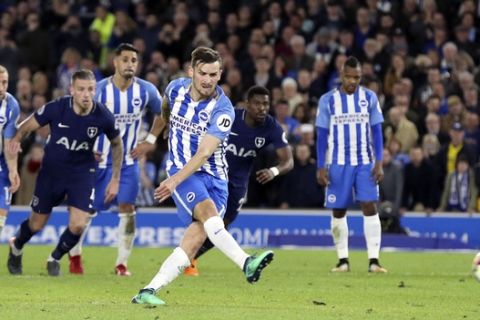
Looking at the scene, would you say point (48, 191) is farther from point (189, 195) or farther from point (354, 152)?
point (189, 195)

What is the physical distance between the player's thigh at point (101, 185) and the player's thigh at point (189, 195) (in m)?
4.66

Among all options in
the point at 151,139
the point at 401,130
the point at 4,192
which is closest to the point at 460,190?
the point at 401,130

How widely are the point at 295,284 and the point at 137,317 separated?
421 centimetres

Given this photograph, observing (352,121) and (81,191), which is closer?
(81,191)

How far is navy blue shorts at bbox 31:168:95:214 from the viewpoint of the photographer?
15117mm

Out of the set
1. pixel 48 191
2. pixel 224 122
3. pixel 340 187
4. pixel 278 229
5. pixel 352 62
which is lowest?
pixel 278 229

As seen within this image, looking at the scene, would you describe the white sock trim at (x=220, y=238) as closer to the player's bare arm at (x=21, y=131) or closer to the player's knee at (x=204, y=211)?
the player's knee at (x=204, y=211)

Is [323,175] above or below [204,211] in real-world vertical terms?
above

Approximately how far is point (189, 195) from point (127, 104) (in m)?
4.67

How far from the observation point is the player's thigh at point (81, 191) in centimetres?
1512

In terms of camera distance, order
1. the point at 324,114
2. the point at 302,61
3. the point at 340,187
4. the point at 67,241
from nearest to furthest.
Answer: the point at 67,241
the point at 340,187
the point at 324,114
the point at 302,61

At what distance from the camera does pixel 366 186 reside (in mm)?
16516

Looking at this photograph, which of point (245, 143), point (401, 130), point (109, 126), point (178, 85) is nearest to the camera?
point (178, 85)

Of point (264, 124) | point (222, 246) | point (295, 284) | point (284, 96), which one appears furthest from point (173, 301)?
point (284, 96)
